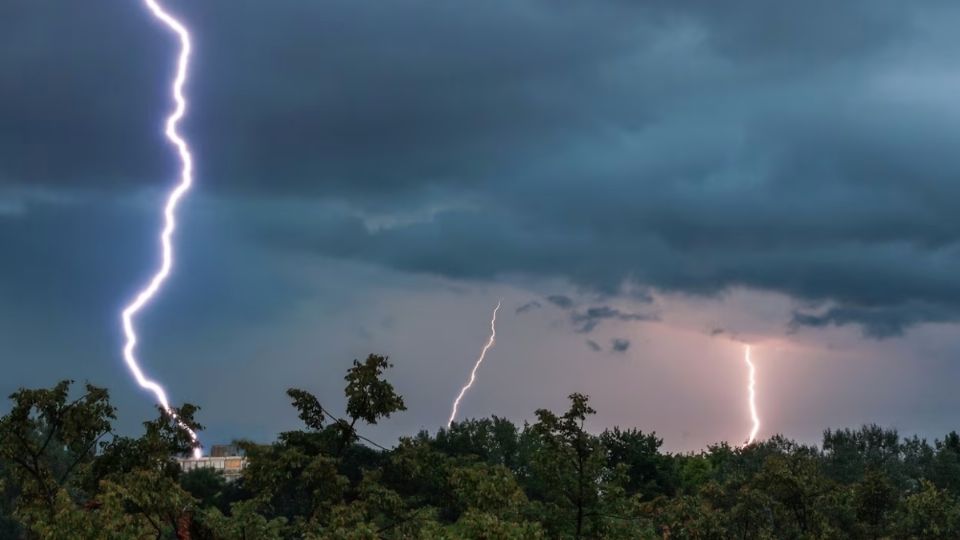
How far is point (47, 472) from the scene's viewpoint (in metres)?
19.8

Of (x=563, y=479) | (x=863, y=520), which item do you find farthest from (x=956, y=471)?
(x=563, y=479)

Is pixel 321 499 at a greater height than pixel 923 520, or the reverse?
pixel 923 520

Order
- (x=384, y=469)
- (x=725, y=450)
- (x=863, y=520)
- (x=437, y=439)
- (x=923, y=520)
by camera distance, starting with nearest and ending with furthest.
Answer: (x=384, y=469), (x=923, y=520), (x=863, y=520), (x=437, y=439), (x=725, y=450)

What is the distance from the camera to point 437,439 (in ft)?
275

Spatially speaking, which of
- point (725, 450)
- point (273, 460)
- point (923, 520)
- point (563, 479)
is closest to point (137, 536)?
point (273, 460)

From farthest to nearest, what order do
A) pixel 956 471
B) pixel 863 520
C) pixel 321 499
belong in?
pixel 956 471 < pixel 863 520 < pixel 321 499

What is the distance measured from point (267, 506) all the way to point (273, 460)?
0.91 m

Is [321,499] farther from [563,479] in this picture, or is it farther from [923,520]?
[923,520]

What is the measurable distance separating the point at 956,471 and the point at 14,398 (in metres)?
60.9

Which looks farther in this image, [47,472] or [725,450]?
[725,450]

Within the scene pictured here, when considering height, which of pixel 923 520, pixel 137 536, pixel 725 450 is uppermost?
pixel 725 450

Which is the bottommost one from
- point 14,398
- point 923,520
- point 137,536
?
point 137,536

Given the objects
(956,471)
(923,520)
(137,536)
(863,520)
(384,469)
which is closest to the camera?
(137,536)

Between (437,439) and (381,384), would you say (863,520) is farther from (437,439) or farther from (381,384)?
(437,439)
